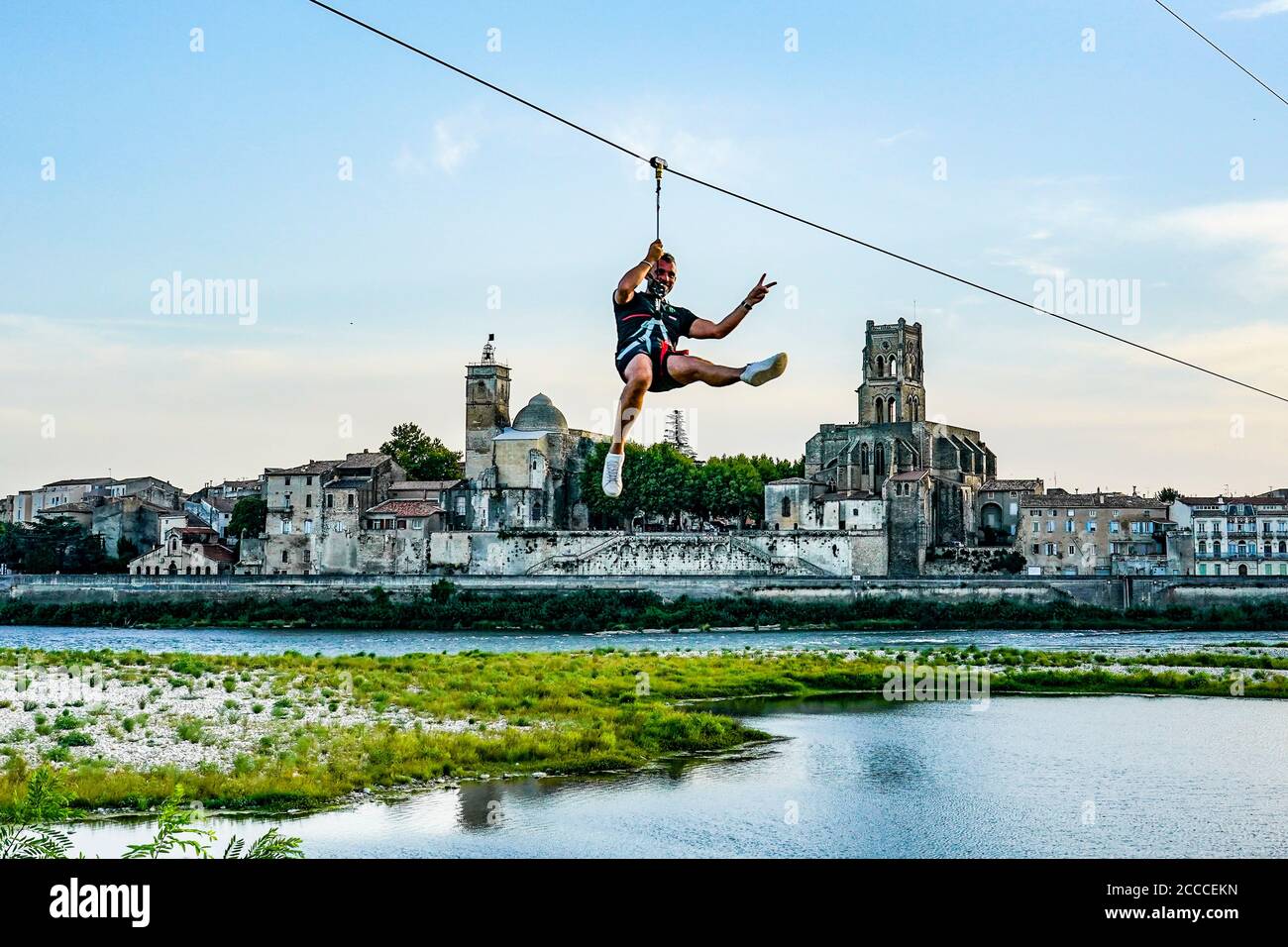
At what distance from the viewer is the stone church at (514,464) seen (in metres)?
76.4

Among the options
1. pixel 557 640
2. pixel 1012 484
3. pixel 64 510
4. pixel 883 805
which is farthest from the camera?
pixel 1012 484

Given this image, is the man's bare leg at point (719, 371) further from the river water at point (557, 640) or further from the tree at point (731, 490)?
the tree at point (731, 490)

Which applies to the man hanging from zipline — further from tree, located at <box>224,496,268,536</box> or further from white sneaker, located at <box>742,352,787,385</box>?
tree, located at <box>224,496,268,536</box>

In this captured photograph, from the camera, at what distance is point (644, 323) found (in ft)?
27.0

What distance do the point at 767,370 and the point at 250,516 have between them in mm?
74063

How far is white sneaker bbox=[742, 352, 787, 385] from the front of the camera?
7.85m

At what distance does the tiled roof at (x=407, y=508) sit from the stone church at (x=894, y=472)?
15926mm

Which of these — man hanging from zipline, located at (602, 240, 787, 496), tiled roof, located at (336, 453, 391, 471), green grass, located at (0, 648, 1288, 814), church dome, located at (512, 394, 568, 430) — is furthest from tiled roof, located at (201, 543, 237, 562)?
man hanging from zipline, located at (602, 240, 787, 496)

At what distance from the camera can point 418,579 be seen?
66.6 m

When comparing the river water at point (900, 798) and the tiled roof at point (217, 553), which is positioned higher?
the tiled roof at point (217, 553)

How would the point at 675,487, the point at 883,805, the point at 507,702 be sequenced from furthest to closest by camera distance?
the point at 675,487 < the point at 507,702 < the point at 883,805

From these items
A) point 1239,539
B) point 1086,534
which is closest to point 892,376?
point 1086,534

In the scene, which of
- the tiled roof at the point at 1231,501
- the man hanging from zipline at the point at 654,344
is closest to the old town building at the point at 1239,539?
the tiled roof at the point at 1231,501

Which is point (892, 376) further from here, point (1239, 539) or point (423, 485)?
point (423, 485)
